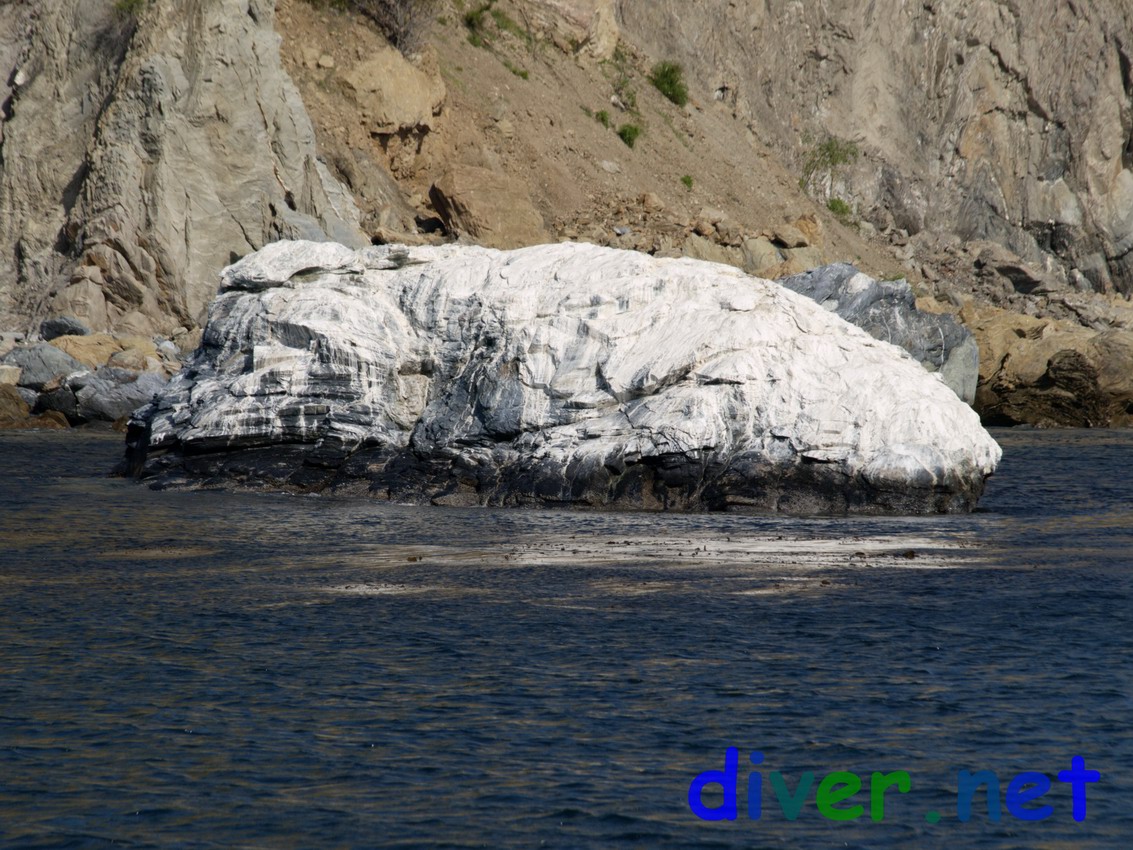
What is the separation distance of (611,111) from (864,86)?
77.6 ft

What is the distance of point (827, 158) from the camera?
275 ft

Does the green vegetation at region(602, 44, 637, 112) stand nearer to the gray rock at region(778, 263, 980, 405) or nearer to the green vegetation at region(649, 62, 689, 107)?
the green vegetation at region(649, 62, 689, 107)

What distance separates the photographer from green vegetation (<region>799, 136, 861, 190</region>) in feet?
273

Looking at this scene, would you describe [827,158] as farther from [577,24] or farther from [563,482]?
[563,482]

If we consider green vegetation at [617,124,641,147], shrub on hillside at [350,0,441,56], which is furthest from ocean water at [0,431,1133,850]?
green vegetation at [617,124,641,147]

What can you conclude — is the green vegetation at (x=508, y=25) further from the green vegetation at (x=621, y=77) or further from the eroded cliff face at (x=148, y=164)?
the eroded cliff face at (x=148, y=164)

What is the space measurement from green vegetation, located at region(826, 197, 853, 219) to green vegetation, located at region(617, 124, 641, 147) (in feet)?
57.3

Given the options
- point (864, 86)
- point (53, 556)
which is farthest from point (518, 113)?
point (53, 556)

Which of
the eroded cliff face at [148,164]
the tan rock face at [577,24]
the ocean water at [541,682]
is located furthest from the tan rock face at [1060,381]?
the tan rock face at [577,24]

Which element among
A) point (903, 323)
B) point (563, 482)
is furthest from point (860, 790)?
point (903, 323)

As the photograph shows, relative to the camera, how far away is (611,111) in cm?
7006

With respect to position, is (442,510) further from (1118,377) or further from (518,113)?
(518,113)

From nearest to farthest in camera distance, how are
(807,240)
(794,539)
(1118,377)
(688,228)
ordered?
(794,539) < (1118,377) < (688,228) < (807,240)

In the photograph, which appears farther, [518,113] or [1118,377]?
[518,113]
